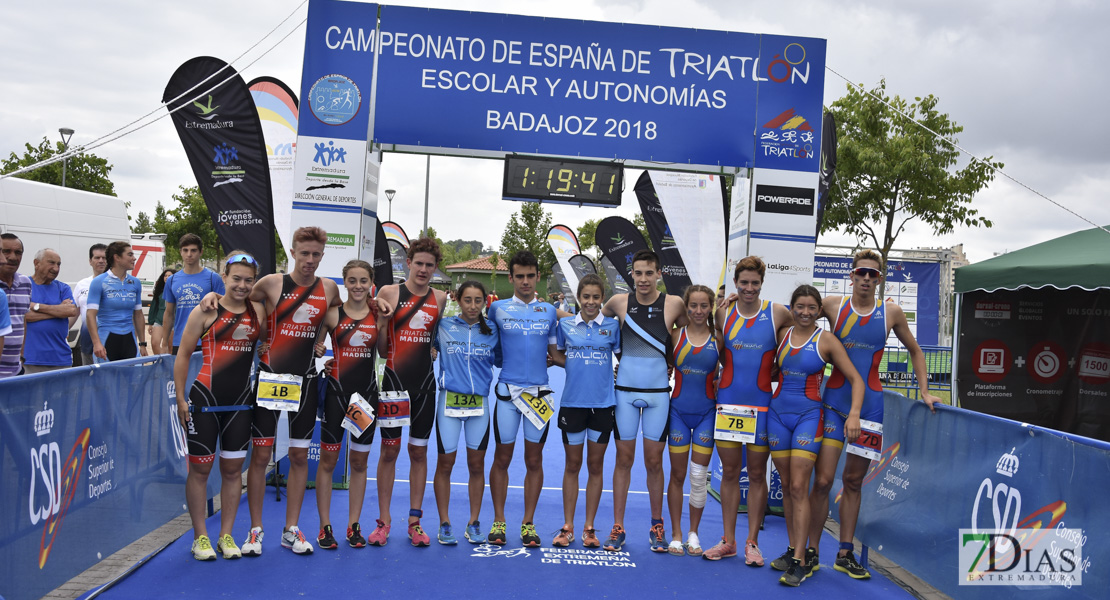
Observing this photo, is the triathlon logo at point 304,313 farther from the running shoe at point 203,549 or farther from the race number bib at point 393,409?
the running shoe at point 203,549

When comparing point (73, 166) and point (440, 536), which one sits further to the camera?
point (73, 166)

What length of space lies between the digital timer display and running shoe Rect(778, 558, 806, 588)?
3317mm

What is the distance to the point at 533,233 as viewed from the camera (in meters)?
43.8

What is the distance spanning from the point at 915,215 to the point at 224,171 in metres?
14.1

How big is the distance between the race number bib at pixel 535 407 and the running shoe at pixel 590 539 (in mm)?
829

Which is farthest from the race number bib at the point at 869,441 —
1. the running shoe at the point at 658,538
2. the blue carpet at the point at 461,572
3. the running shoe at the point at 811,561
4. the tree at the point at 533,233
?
the tree at the point at 533,233

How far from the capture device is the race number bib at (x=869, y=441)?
480cm

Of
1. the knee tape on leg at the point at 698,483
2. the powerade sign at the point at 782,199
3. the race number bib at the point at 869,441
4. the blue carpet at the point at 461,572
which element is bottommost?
the blue carpet at the point at 461,572

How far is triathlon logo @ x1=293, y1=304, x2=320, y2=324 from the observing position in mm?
4805

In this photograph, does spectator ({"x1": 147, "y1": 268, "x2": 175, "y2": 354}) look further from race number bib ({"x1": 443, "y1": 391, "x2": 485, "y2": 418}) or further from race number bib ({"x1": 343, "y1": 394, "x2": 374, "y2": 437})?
race number bib ({"x1": 443, "y1": 391, "x2": 485, "y2": 418})

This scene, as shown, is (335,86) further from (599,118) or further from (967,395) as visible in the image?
(967,395)

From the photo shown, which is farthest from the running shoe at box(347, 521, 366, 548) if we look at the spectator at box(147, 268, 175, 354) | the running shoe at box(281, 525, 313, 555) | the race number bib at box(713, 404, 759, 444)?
the spectator at box(147, 268, 175, 354)

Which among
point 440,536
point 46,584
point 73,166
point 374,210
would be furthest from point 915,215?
point 73,166

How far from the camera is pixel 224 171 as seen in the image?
7211mm
